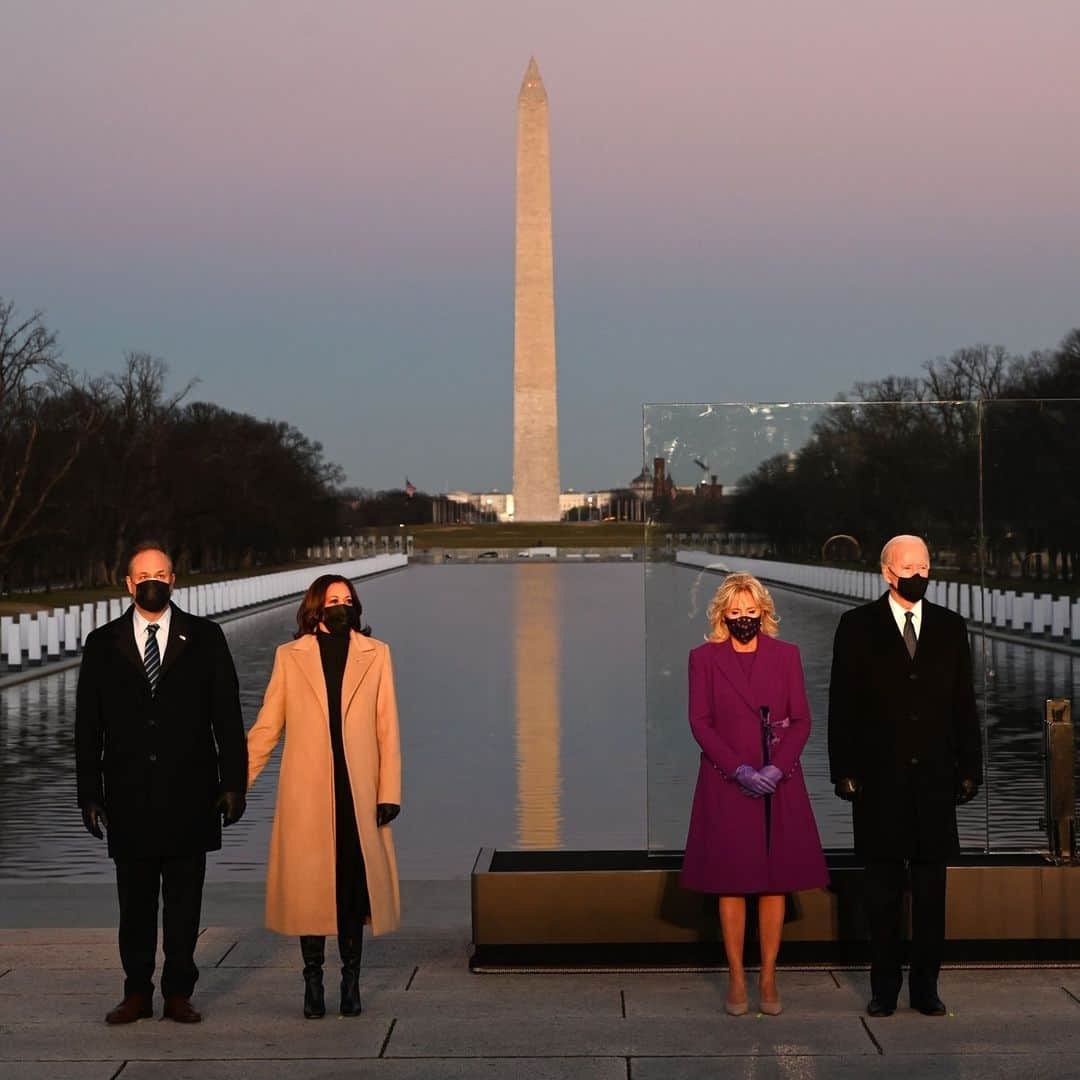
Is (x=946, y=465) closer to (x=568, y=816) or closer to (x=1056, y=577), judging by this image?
(x=1056, y=577)

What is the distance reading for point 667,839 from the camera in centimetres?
777

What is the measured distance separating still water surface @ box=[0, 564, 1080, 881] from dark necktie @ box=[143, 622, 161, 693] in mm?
2066

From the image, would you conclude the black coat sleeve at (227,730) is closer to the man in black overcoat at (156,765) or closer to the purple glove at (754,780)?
the man in black overcoat at (156,765)

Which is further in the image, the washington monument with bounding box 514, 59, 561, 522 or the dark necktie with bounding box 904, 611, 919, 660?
the washington monument with bounding box 514, 59, 561, 522

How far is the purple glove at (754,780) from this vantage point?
641 centimetres

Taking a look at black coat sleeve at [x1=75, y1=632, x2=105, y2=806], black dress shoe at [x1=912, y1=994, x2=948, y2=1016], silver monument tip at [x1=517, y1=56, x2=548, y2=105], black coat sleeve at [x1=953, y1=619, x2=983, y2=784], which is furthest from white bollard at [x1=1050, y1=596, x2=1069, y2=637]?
silver monument tip at [x1=517, y1=56, x2=548, y2=105]

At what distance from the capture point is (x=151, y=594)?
258 inches

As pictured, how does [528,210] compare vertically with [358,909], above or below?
above

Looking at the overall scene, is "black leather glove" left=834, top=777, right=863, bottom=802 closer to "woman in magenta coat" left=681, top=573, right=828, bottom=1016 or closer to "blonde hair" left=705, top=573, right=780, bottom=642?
"woman in magenta coat" left=681, top=573, right=828, bottom=1016

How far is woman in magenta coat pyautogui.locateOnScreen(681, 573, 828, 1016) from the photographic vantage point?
648 centimetres

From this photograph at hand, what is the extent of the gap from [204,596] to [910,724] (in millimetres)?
34259

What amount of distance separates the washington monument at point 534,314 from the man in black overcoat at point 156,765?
7465 centimetres

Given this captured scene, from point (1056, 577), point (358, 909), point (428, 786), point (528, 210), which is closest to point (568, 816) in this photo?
point (428, 786)

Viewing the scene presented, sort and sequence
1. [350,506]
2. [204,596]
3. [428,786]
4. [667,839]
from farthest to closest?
[350,506], [204,596], [428,786], [667,839]
